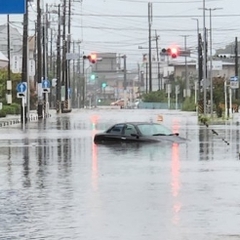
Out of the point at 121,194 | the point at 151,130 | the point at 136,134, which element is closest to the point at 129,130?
the point at 136,134

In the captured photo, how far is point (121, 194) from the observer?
16.3 meters

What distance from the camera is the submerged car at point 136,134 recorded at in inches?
1293

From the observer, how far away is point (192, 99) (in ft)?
348

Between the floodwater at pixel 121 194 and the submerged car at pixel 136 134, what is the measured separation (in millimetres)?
3041

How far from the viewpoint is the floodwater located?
1203 centimetres

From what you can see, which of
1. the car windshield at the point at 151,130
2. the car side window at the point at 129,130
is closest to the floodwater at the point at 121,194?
the car side window at the point at 129,130

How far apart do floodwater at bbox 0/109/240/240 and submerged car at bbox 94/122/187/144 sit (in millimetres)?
3041

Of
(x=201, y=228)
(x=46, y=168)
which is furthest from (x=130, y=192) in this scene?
(x=46, y=168)

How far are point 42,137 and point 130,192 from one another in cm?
2328

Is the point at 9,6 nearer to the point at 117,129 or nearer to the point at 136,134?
the point at 136,134

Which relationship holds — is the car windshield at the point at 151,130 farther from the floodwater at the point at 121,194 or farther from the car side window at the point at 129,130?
the floodwater at the point at 121,194

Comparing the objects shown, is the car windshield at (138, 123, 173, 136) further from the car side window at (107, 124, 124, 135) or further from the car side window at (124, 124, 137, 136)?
Answer: the car side window at (107, 124, 124, 135)

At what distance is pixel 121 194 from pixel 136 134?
16.9m

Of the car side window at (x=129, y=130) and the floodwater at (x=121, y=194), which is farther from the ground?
the car side window at (x=129, y=130)
